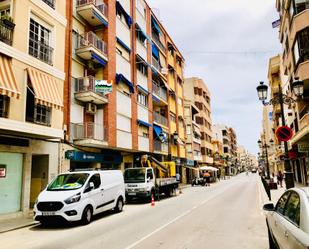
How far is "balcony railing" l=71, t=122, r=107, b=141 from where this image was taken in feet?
62.1

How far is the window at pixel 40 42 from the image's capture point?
15211 mm

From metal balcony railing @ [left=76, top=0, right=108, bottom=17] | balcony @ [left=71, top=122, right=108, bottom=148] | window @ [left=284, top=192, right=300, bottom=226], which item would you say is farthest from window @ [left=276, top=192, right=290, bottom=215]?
metal balcony railing @ [left=76, top=0, right=108, bottom=17]

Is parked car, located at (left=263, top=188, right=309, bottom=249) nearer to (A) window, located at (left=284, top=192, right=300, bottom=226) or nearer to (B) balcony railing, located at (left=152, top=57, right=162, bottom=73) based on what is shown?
(A) window, located at (left=284, top=192, right=300, bottom=226)

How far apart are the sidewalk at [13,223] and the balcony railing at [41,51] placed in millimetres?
7669

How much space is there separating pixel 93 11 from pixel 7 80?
10.2 metres

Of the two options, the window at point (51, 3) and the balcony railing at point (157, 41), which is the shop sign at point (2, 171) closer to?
the window at point (51, 3)

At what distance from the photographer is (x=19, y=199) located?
47.2 ft

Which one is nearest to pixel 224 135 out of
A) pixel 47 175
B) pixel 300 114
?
pixel 300 114

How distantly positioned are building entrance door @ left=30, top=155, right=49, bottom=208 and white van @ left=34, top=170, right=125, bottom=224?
4067mm

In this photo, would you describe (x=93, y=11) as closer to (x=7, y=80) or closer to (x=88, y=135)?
(x=88, y=135)

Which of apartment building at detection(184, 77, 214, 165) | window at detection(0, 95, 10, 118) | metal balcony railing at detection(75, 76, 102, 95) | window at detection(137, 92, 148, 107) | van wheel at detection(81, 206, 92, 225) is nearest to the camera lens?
van wheel at detection(81, 206, 92, 225)

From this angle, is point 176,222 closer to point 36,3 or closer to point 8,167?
point 8,167

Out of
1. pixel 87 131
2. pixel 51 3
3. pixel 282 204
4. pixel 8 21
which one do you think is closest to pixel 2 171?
pixel 8 21

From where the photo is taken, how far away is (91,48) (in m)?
19.8
